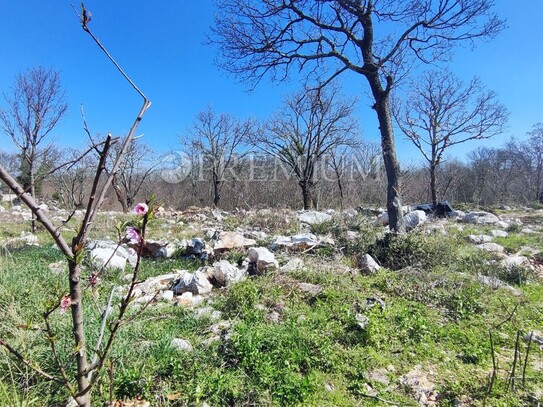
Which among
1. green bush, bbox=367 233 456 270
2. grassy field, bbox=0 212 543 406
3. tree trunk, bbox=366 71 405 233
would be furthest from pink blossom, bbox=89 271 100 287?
tree trunk, bbox=366 71 405 233

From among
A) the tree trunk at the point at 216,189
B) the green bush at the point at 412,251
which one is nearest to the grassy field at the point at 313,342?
the green bush at the point at 412,251

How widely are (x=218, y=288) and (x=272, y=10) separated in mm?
5538

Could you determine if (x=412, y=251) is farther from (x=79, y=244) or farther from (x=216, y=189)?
(x=216, y=189)

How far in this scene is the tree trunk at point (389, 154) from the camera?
5734 millimetres

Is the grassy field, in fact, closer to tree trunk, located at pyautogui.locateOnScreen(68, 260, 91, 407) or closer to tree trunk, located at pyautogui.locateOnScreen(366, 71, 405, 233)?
tree trunk, located at pyautogui.locateOnScreen(68, 260, 91, 407)

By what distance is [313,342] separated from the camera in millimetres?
2365

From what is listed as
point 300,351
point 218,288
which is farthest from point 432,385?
point 218,288

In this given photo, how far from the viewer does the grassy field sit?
1.90m

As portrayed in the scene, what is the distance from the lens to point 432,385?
6.89 ft

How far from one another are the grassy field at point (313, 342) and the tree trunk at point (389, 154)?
1.91 meters

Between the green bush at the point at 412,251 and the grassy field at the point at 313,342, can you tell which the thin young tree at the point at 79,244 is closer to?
the grassy field at the point at 313,342

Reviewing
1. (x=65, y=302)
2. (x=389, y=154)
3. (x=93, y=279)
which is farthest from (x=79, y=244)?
(x=389, y=154)

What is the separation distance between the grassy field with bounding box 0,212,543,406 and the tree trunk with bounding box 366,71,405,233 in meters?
1.91

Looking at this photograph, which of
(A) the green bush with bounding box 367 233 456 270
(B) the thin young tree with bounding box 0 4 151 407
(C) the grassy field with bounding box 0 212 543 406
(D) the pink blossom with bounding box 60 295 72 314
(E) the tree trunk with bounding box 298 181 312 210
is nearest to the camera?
(B) the thin young tree with bounding box 0 4 151 407
